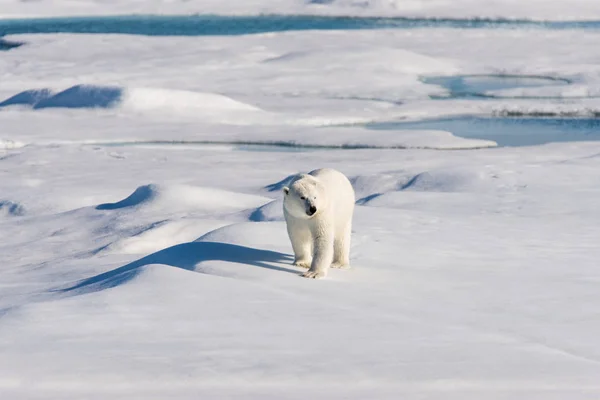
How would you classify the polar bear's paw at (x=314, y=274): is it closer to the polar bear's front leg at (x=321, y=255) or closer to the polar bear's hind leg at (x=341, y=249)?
the polar bear's front leg at (x=321, y=255)

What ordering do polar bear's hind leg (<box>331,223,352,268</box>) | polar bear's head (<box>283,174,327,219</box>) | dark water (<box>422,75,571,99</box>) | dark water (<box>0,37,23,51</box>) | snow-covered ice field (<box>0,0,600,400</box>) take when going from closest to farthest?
1. snow-covered ice field (<box>0,0,600,400</box>)
2. polar bear's head (<box>283,174,327,219</box>)
3. polar bear's hind leg (<box>331,223,352,268</box>)
4. dark water (<box>422,75,571,99</box>)
5. dark water (<box>0,37,23,51</box>)

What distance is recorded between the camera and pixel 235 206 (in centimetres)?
837

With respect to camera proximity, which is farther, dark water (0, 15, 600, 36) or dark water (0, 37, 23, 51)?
dark water (0, 15, 600, 36)

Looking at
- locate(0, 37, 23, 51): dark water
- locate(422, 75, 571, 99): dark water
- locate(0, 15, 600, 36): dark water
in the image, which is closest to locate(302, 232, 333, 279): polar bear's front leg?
locate(422, 75, 571, 99): dark water

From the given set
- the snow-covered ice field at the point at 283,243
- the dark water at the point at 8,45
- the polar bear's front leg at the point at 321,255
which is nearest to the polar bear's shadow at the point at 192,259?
the snow-covered ice field at the point at 283,243

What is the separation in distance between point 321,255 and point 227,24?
28241 mm

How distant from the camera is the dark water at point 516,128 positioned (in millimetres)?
13371

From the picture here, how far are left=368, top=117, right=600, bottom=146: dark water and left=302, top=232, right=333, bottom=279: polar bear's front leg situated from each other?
27.3ft

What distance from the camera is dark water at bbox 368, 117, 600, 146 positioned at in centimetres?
1337

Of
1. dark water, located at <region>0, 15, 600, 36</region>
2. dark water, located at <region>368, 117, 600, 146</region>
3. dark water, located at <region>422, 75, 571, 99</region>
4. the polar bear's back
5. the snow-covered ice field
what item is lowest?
dark water, located at <region>0, 15, 600, 36</region>

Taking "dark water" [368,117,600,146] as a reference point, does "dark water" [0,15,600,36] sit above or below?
below

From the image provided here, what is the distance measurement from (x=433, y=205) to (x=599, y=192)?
1608 mm

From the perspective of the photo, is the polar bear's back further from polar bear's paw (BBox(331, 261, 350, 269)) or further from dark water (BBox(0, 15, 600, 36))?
dark water (BBox(0, 15, 600, 36))

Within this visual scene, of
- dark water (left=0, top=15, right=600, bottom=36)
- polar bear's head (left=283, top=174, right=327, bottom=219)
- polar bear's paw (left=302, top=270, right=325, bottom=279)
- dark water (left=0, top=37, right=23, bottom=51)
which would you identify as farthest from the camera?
dark water (left=0, top=15, right=600, bottom=36)
